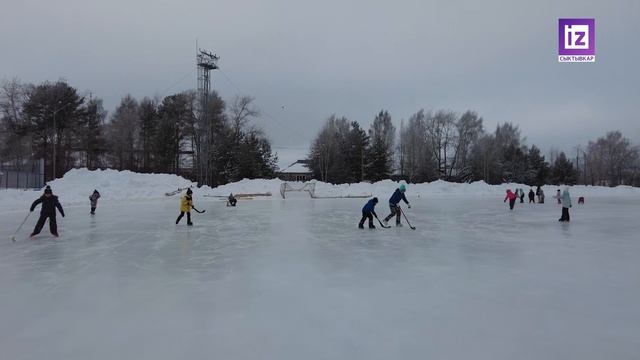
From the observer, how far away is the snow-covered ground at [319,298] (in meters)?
3.42

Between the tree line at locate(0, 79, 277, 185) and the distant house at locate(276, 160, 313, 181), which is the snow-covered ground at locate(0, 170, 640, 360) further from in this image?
the distant house at locate(276, 160, 313, 181)

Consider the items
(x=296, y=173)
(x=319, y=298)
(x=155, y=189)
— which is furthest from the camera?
(x=296, y=173)

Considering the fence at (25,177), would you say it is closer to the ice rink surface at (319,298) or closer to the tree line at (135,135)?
the tree line at (135,135)

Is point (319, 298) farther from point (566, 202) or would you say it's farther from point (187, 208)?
point (566, 202)

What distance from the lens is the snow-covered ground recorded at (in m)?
3.42

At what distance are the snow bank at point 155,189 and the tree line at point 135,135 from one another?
Result: 15.2ft

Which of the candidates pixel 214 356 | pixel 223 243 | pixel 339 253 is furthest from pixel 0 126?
pixel 214 356

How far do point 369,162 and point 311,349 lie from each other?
158 feet

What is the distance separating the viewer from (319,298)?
16.0 feet

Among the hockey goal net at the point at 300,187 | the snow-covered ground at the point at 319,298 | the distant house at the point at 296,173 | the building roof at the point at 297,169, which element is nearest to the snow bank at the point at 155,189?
the hockey goal net at the point at 300,187

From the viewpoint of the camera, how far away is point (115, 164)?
156ft

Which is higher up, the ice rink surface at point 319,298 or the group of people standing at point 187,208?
the group of people standing at point 187,208

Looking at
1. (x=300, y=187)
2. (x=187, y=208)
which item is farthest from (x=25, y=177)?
(x=187, y=208)

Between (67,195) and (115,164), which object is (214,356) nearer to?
(67,195)
